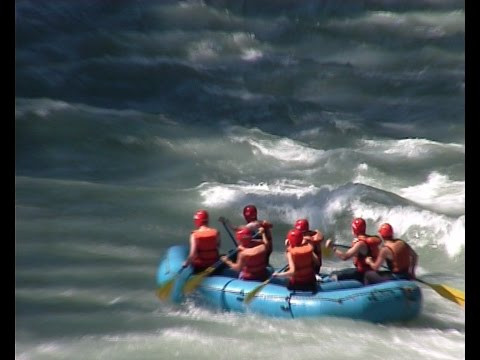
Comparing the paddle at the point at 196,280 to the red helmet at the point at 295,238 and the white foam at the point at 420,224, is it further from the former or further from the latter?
the white foam at the point at 420,224

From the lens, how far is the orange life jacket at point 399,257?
4.55 meters

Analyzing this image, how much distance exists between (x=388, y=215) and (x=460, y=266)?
59.0 inches

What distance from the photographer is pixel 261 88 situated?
1249 cm

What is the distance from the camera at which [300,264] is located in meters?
4.52

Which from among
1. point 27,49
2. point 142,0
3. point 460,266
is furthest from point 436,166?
point 27,49

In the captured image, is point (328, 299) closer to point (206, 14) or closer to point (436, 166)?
point (436, 166)

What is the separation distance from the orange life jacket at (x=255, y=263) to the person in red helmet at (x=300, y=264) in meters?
0.22

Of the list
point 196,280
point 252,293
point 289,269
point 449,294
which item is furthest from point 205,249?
point 449,294

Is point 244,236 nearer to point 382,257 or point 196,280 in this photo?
point 196,280

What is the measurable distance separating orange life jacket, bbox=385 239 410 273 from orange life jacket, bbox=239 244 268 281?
3.11 ft

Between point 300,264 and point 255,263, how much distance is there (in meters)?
0.40

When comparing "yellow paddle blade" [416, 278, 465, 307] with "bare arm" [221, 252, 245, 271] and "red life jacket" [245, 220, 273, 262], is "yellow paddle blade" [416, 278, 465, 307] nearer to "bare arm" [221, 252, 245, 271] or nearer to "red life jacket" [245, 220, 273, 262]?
"red life jacket" [245, 220, 273, 262]

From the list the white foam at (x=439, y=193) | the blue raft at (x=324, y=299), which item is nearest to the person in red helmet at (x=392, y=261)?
the blue raft at (x=324, y=299)

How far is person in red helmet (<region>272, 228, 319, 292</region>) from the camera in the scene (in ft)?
14.8
